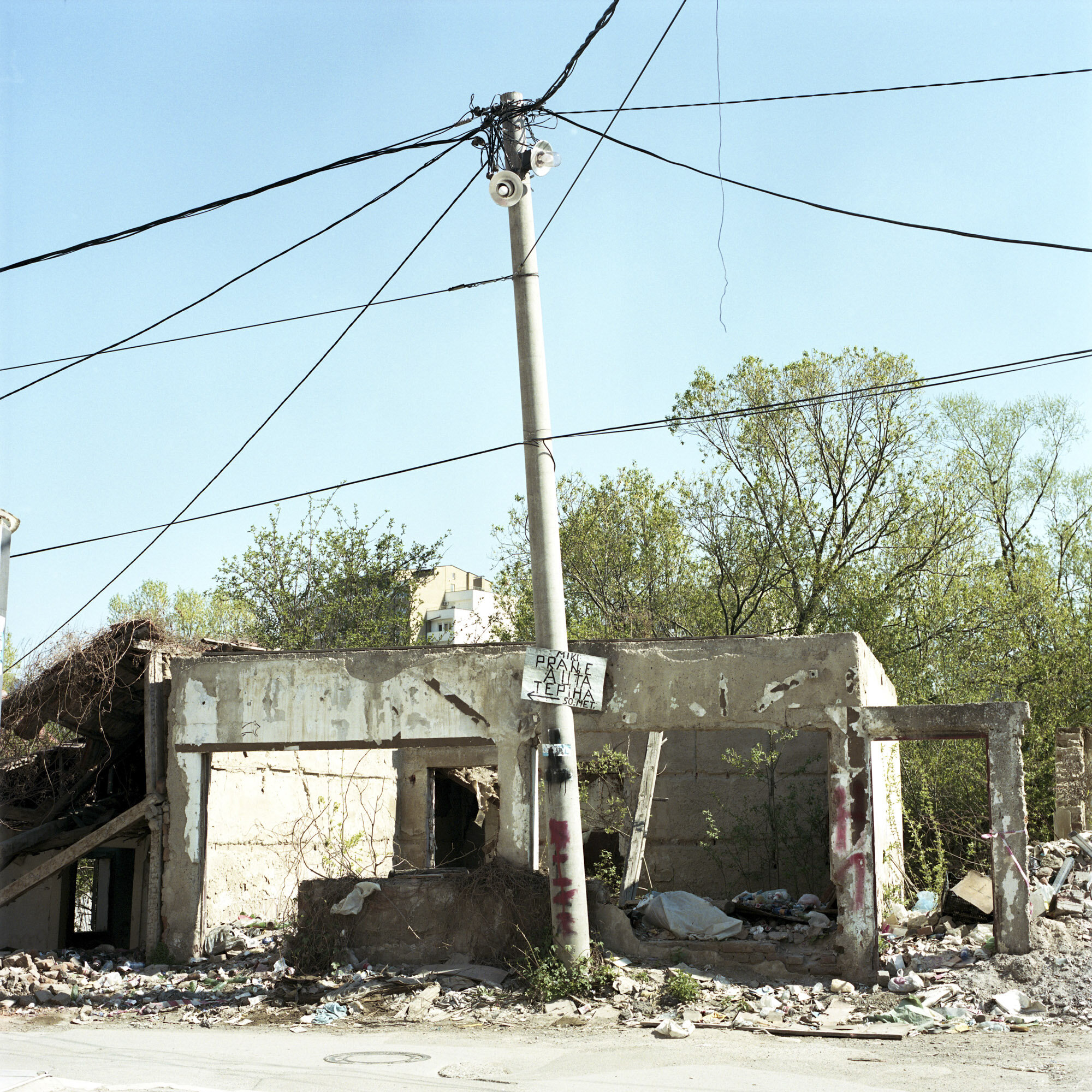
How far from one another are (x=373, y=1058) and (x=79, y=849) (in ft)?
20.9

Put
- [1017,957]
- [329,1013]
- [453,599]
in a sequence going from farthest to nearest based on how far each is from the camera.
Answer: [453,599], [1017,957], [329,1013]

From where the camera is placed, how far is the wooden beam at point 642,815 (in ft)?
48.4

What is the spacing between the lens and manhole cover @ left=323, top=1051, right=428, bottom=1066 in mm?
7629

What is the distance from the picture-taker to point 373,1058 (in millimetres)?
7828

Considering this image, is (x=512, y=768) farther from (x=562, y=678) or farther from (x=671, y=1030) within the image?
(x=671, y=1030)

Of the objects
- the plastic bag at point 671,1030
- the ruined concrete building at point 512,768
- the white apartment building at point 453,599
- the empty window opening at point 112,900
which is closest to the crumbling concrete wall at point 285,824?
the ruined concrete building at point 512,768

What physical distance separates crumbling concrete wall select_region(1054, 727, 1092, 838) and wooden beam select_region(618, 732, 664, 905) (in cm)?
528

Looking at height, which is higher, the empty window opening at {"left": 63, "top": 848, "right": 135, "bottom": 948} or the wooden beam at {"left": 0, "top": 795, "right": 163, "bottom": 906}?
the wooden beam at {"left": 0, "top": 795, "right": 163, "bottom": 906}

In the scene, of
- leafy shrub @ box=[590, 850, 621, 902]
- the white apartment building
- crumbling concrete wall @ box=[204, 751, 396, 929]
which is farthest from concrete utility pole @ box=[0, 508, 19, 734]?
the white apartment building

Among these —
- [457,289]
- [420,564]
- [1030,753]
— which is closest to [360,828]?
[457,289]

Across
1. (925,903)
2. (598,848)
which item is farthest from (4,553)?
(598,848)

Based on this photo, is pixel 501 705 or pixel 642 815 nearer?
pixel 501 705

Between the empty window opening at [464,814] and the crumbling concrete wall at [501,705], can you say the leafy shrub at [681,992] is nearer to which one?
the crumbling concrete wall at [501,705]

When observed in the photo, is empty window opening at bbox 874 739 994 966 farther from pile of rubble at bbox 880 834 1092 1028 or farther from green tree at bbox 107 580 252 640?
green tree at bbox 107 580 252 640
